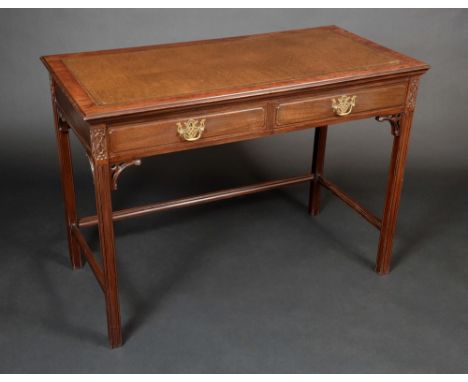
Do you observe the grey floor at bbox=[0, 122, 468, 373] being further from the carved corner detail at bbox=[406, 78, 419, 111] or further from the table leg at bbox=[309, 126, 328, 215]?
the carved corner detail at bbox=[406, 78, 419, 111]

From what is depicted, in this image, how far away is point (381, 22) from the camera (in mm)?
6488

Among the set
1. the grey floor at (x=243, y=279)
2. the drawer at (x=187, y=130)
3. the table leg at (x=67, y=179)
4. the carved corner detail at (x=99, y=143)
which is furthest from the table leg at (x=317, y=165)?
the carved corner detail at (x=99, y=143)

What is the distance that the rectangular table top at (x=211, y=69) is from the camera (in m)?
3.27

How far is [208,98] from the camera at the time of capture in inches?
129

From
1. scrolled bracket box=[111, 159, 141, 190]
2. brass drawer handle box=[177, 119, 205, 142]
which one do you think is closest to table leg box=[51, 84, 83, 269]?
scrolled bracket box=[111, 159, 141, 190]

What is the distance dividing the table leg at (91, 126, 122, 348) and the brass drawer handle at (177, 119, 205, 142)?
1.14 feet

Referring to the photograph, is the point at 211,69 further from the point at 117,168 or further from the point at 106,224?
the point at 106,224

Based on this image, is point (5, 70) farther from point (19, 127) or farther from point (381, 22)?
point (381, 22)

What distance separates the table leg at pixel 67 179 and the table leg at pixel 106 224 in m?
0.62

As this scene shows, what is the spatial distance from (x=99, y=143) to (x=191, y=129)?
0.42m

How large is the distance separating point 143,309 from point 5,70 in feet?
9.38

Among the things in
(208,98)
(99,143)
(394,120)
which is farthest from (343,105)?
(99,143)

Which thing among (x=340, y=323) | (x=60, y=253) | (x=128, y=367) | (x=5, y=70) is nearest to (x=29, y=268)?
(x=60, y=253)

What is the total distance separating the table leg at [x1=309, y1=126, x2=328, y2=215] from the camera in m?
4.61
